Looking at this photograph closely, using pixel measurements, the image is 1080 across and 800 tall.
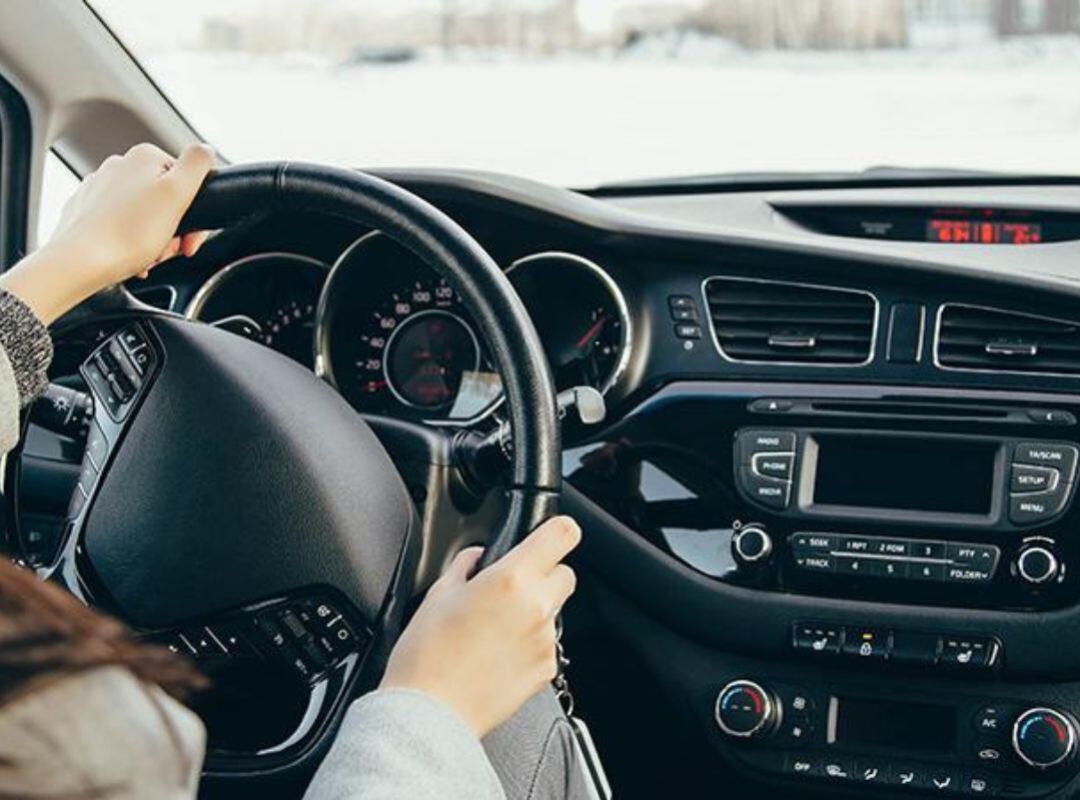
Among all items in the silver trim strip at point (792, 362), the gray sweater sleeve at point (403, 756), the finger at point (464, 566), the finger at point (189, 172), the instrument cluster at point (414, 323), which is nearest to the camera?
the gray sweater sleeve at point (403, 756)

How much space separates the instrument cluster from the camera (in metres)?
2.49

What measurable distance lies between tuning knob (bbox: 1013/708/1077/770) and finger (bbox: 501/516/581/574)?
106cm

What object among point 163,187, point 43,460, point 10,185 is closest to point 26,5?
point 10,185

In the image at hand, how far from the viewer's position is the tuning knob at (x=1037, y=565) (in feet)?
7.46

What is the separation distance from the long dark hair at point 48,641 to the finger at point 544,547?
55cm

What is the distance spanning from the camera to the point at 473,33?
124 inches

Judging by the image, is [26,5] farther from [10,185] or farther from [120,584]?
[120,584]

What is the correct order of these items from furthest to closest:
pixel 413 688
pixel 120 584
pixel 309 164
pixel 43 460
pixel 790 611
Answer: pixel 790 611 < pixel 43 460 < pixel 120 584 < pixel 309 164 < pixel 413 688

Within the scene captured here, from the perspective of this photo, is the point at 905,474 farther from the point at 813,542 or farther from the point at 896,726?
the point at 896,726

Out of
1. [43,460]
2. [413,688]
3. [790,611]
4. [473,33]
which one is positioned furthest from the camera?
[473,33]

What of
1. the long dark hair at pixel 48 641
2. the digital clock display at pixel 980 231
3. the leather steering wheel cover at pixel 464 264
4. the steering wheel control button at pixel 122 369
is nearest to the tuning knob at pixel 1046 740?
the digital clock display at pixel 980 231

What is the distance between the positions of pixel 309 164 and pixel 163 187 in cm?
14

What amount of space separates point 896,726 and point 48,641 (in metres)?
1.71

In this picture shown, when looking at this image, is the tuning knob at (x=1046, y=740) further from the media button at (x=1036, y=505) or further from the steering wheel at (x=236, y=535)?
the steering wheel at (x=236, y=535)
